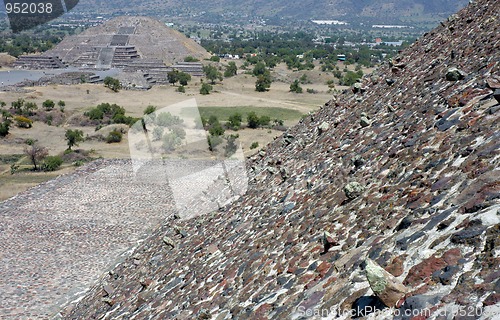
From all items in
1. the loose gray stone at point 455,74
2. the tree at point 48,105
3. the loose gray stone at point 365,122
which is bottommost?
the tree at point 48,105

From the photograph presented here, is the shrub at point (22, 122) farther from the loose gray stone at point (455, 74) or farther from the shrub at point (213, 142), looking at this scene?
the loose gray stone at point (455, 74)

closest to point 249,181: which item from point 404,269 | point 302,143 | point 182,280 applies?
point 302,143

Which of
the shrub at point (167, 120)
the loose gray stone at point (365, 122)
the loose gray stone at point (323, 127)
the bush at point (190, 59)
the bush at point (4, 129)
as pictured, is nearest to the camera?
the loose gray stone at point (365, 122)

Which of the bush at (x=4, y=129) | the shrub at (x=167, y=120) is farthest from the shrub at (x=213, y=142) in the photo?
the bush at (x=4, y=129)

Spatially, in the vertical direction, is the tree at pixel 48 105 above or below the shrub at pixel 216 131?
below

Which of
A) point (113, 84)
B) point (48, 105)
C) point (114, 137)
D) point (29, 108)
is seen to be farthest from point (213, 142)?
point (113, 84)

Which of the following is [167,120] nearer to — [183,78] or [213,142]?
[213,142]

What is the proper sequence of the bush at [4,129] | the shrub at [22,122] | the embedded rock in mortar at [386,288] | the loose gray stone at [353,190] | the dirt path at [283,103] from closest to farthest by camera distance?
the embedded rock in mortar at [386,288]
the loose gray stone at [353,190]
the bush at [4,129]
the shrub at [22,122]
the dirt path at [283,103]
